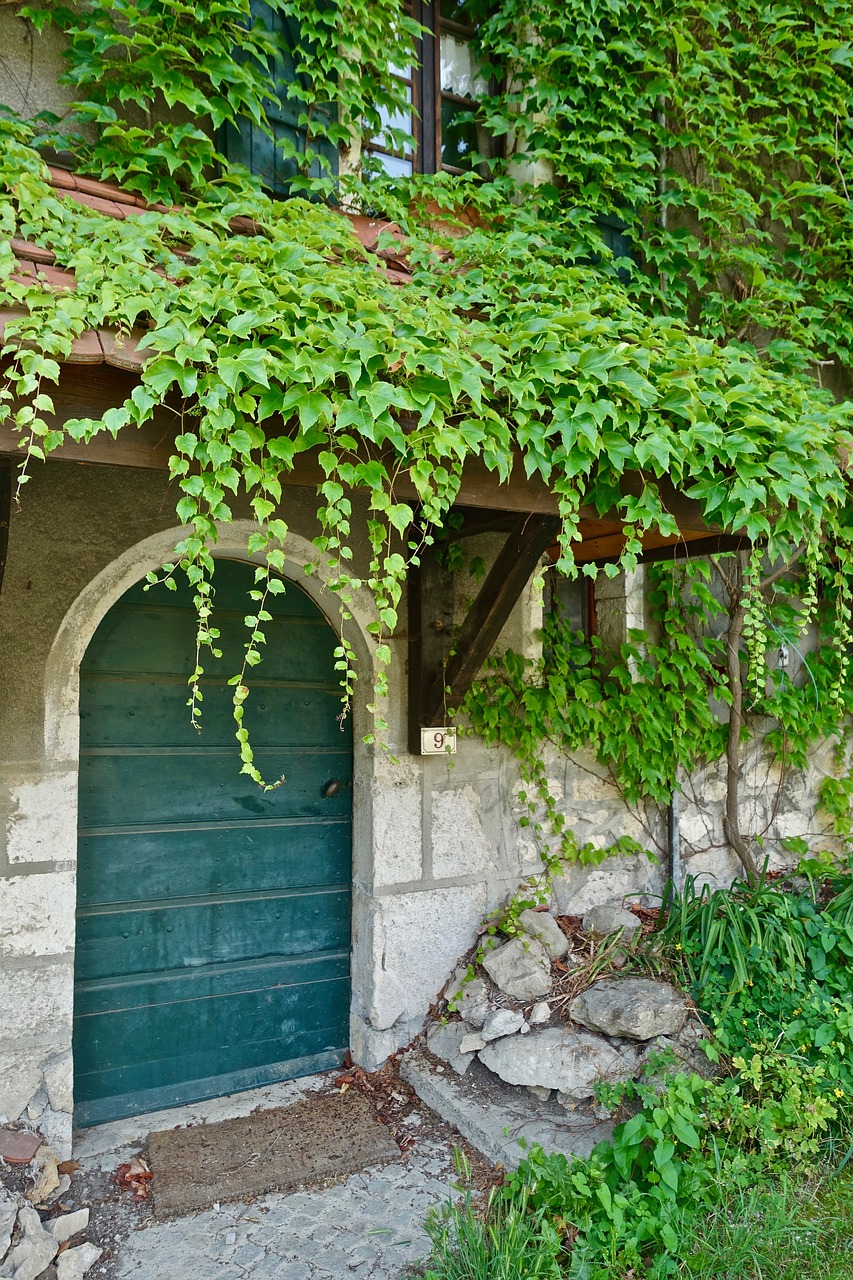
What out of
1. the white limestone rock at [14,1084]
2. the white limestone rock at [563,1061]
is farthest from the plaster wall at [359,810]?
the white limestone rock at [563,1061]

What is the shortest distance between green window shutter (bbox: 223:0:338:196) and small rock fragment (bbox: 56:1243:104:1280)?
3566 millimetres

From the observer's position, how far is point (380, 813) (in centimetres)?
336

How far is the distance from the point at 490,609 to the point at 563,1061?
5.46 ft

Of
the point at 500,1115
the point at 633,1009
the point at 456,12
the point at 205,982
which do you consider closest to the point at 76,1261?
the point at 205,982

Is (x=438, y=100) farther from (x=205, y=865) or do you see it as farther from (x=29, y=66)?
(x=205, y=865)

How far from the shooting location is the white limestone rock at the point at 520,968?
3.24 metres

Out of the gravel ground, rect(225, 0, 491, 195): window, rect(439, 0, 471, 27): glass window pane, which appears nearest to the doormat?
the gravel ground

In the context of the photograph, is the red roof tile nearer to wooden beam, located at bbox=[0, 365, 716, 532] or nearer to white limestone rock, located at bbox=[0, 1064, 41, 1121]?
wooden beam, located at bbox=[0, 365, 716, 532]

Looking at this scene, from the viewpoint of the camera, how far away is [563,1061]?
2994mm

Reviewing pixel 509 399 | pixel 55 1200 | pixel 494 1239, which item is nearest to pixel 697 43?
pixel 509 399

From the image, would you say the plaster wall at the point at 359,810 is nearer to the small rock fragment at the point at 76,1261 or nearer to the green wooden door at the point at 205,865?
the green wooden door at the point at 205,865

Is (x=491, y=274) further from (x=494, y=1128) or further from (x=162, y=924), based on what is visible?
(x=494, y=1128)

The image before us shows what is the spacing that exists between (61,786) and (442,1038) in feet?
5.86

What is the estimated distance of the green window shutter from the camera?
10.1 ft
